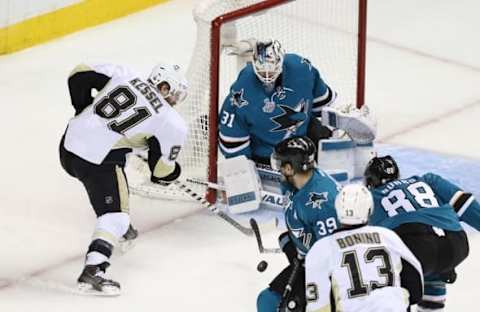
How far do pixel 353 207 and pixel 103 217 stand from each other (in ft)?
5.34

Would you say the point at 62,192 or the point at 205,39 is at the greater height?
the point at 205,39

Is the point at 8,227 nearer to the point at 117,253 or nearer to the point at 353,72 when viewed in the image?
the point at 117,253

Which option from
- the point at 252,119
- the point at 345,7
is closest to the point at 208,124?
the point at 252,119

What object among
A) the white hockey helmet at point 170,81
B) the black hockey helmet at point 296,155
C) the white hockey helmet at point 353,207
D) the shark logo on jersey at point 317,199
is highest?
the white hockey helmet at point 353,207

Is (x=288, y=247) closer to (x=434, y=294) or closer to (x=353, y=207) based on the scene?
(x=434, y=294)

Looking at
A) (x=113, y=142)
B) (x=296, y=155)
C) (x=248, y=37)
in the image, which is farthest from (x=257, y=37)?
(x=296, y=155)

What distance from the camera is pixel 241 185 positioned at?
259 inches

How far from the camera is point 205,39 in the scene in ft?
22.1

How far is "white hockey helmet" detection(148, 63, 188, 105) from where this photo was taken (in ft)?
20.0

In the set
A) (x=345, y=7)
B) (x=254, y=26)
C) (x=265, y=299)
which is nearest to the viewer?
(x=265, y=299)

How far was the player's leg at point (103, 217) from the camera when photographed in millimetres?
5949

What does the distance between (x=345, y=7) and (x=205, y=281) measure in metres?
2.08

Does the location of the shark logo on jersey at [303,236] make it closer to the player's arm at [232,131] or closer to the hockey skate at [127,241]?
the hockey skate at [127,241]

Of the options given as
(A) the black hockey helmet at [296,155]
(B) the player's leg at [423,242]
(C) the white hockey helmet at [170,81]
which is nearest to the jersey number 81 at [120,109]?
(C) the white hockey helmet at [170,81]
